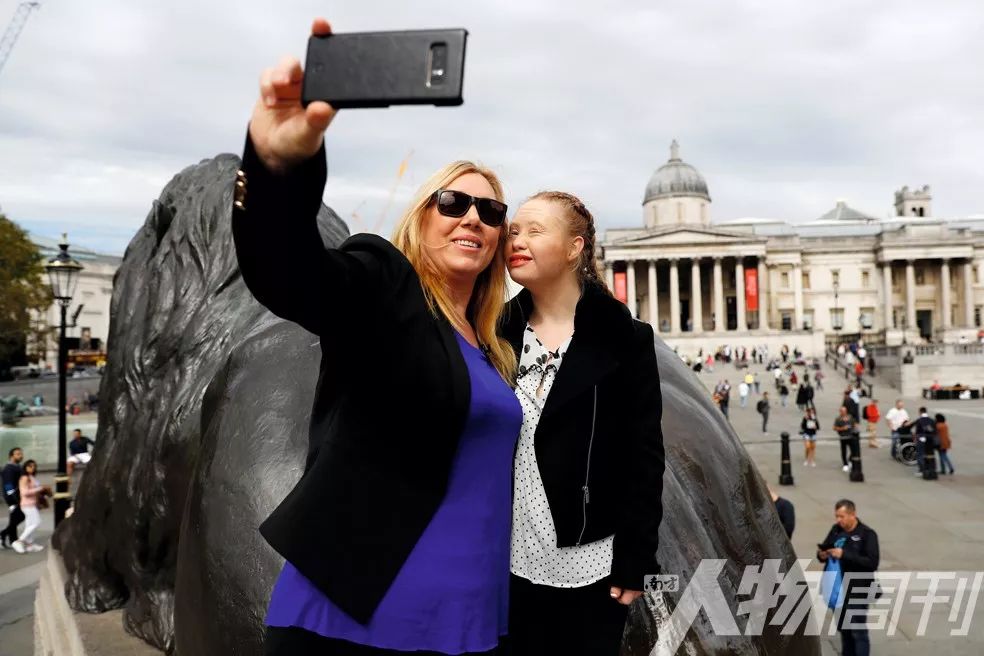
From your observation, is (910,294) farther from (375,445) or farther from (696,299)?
(375,445)

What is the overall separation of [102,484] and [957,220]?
301 feet

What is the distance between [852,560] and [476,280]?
5.03 meters

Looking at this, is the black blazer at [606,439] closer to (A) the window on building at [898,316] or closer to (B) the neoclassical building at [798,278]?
(B) the neoclassical building at [798,278]

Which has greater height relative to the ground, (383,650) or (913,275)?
(913,275)

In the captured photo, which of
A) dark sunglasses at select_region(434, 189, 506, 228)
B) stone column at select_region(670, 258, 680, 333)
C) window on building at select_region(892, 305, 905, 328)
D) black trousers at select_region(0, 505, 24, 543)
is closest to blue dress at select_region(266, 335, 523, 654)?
dark sunglasses at select_region(434, 189, 506, 228)

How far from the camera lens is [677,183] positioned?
76.2 metres

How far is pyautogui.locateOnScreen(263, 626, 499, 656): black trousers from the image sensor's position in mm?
1362

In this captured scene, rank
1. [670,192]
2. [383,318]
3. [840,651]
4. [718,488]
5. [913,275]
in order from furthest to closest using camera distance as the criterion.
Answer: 1. [670,192]
2. [913,275]
3. [840,651]
4. [718,488]
5. [383,318]

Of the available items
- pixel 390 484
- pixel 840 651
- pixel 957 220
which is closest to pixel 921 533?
pixel 840 651

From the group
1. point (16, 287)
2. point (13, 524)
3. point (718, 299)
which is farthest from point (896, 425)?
point (718, 299)

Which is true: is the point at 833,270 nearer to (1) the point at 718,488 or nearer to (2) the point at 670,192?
(2) the point at 670,192

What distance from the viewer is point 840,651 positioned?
229 inches

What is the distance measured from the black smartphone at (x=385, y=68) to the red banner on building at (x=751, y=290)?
67.7 m

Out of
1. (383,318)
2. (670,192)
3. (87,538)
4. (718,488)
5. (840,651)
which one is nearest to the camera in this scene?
(383,318)
